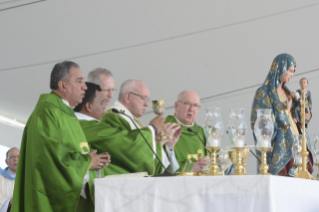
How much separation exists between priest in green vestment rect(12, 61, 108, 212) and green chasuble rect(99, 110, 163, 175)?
20cm

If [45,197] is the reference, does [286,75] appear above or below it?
above

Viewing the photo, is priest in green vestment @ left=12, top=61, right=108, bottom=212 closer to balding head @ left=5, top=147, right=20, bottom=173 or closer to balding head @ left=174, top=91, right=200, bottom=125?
balding head @ left=174, top=91, right=200, bottom=125

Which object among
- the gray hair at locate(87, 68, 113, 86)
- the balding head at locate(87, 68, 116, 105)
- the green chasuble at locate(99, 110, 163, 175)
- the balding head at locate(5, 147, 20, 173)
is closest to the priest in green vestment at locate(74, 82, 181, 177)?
the green chasuble at locate(99, 110, 163, 175)

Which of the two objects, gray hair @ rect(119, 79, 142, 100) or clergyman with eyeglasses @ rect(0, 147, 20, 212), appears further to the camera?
clergyman with eyeglasses @ rect(0, 147, 20, 212)

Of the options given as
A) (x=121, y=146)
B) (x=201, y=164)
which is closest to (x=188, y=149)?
(x=201, y=164)

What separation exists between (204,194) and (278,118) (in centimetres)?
270

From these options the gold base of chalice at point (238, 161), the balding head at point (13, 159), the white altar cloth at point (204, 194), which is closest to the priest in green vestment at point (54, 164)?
the white altar cloth at point (204, 194)

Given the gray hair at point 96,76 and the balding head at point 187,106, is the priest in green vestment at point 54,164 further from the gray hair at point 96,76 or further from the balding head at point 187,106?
the balding head at point 187,106

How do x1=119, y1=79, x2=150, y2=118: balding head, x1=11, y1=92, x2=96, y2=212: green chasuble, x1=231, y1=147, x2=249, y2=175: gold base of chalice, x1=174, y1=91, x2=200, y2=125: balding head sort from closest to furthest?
1. x1=231, y1=147, x2=249, y2=175: gold base of chalice
2. x1=11, y1=92, x2=96, y2=212: green chasuble
3. x1=119, y1=79, x2=150, y2=118: balding head
4. x1=174, y1=91, x2=200, y2=125: balding head

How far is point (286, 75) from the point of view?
4.88 metres

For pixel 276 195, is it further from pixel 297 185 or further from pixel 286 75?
pixel 286 75

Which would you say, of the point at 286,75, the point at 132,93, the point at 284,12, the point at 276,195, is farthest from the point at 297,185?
the point at 284,12

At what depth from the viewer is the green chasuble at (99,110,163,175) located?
3.77 m

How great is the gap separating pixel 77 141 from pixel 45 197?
461mm
